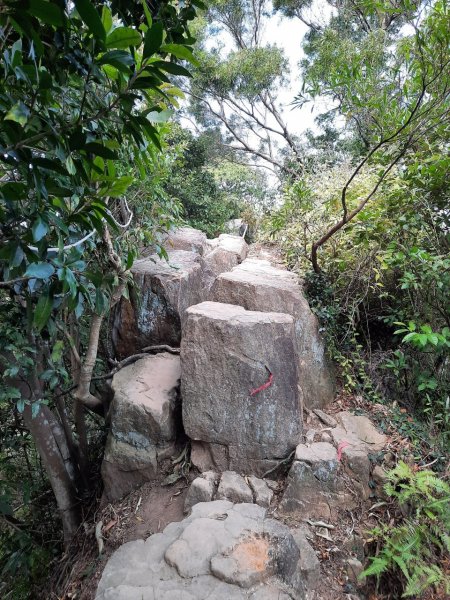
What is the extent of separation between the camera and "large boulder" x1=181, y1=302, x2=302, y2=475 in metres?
2.76

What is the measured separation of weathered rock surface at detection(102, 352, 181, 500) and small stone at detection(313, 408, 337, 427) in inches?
48.9

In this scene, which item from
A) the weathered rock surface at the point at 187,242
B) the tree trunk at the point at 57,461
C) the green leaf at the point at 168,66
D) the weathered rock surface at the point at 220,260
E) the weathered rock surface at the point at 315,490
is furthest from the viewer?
the weathered rock surface at the point at 220,260

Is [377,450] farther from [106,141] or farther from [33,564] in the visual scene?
[33,564]

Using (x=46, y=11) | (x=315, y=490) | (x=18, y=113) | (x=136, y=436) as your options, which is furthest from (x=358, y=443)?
(x=46, y=11)

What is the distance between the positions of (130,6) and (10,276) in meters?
1.09

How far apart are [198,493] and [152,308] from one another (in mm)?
1744

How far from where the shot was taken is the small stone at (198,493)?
8.65ft

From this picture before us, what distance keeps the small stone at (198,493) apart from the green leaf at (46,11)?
2738mm

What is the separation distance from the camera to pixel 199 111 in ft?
41.0

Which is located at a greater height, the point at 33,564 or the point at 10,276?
the point at 10,276

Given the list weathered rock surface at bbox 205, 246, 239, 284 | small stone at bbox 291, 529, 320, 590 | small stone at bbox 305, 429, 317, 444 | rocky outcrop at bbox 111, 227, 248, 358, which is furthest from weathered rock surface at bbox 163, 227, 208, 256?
small stone at bbox 291, 529, 320, 590

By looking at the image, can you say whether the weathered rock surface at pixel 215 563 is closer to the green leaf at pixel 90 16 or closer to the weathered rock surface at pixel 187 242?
the green leaf at pixel 90 16

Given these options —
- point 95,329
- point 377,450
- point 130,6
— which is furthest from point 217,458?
point 130,6

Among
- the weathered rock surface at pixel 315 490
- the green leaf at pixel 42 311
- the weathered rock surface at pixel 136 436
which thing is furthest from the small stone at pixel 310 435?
the green leaf at pixel 42 311
